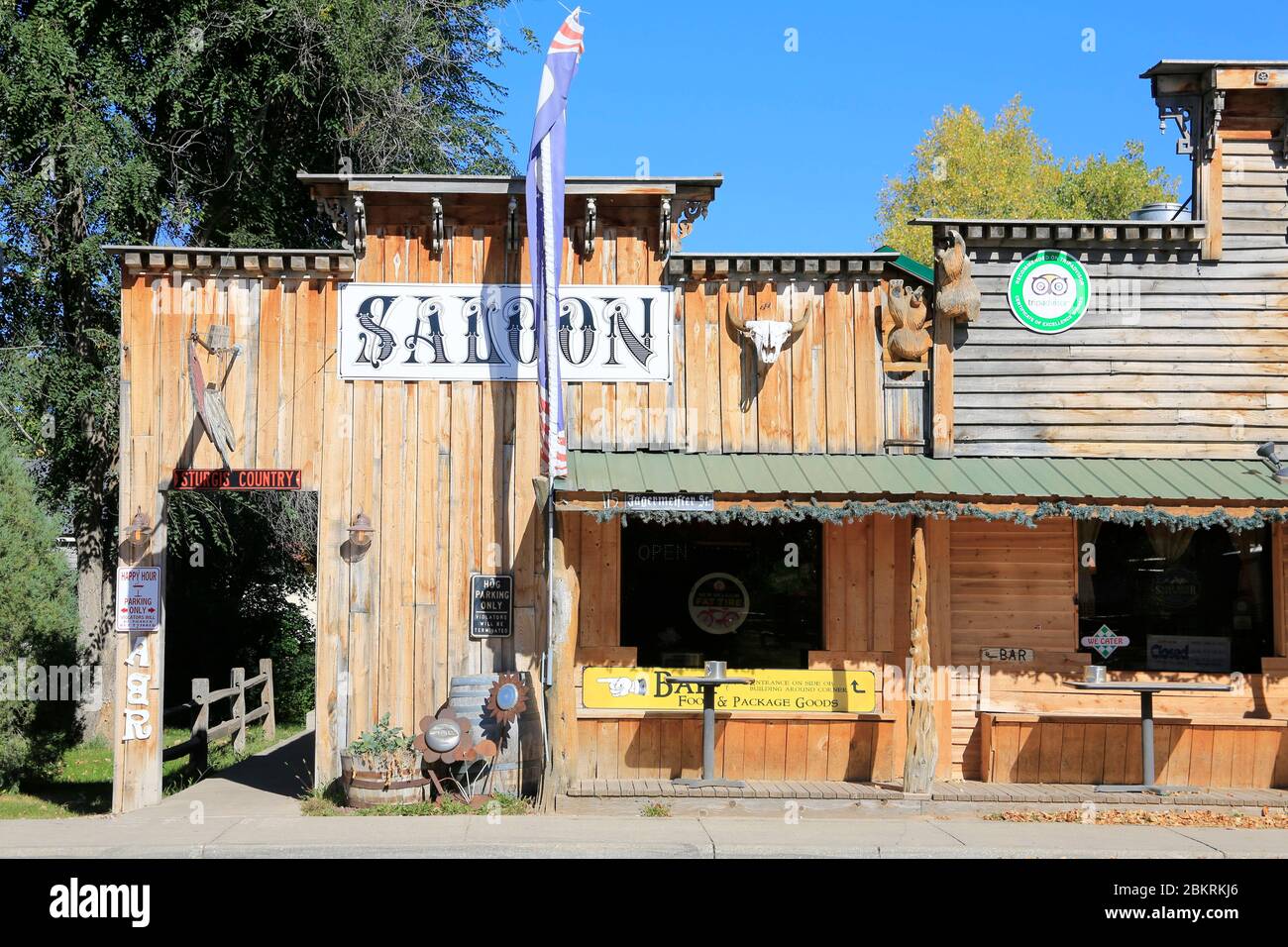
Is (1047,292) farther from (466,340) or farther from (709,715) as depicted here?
(466,340)

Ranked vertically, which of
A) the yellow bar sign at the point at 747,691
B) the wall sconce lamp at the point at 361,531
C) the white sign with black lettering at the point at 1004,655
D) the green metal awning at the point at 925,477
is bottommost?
the yellow bar sign at the point at 747,691

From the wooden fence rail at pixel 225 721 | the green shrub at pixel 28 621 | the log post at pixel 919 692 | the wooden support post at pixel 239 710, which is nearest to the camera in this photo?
the log post at pixel 919 692

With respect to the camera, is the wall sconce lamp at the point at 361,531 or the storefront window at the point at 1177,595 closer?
the wall sconce lamp at the point at 361,531

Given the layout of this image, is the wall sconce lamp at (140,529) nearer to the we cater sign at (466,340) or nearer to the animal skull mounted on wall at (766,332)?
the we cater sign at (466,340)

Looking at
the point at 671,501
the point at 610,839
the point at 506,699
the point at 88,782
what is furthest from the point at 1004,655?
the point at 88,782

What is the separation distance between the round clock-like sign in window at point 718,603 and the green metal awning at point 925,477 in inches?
50.6

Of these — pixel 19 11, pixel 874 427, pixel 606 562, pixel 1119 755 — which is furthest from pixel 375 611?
pixel 19 11

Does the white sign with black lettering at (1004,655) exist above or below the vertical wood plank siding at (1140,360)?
below

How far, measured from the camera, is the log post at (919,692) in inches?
440

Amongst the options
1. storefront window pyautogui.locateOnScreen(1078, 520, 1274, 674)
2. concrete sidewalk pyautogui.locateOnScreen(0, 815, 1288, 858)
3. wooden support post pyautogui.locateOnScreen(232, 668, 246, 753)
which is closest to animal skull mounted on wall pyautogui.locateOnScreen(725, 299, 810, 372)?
storefront window pyautogui.locateOnScreen(1078, 520, 1274, 674)

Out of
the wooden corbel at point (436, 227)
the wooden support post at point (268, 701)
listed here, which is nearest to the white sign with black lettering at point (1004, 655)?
the wooden corbel at point (436, 227)

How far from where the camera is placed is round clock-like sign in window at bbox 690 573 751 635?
1218 centimetres

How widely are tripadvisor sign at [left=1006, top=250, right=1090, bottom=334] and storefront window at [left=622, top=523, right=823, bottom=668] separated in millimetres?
3117

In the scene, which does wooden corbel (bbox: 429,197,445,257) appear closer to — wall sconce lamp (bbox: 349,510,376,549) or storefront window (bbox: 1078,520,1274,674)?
wall sconce lamp (bbox: 349,510,376,549)
